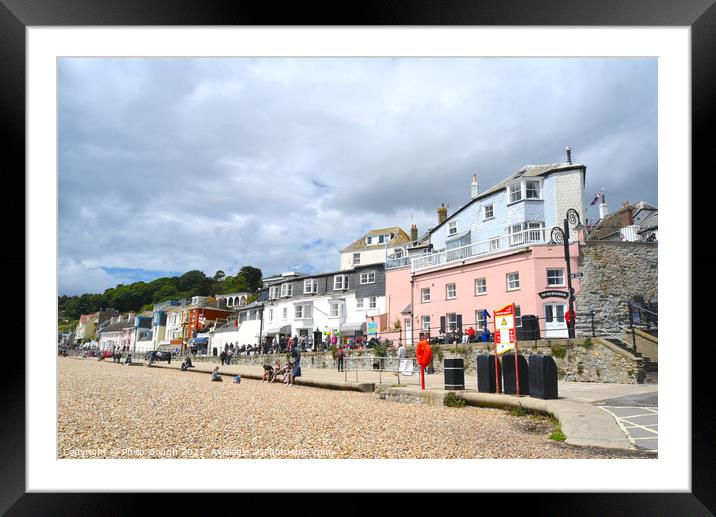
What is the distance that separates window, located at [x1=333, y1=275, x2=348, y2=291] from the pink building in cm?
501

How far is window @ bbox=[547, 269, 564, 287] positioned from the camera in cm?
1270

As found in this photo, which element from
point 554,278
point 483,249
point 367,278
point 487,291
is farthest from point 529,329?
point 367,278

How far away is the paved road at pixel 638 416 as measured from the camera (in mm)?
4645

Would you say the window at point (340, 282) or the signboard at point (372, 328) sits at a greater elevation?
the window at point (340, 282)

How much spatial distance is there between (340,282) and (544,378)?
17965mm

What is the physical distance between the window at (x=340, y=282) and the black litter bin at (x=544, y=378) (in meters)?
17.5

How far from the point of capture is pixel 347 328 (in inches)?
901

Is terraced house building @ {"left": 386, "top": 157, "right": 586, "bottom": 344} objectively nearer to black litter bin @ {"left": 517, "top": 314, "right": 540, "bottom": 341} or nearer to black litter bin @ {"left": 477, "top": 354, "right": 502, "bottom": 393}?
black litter bin @ {"left": 517, "top": 314, "right": 540, "bottom": 341}

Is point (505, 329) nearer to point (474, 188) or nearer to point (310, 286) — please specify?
point (474, 188)

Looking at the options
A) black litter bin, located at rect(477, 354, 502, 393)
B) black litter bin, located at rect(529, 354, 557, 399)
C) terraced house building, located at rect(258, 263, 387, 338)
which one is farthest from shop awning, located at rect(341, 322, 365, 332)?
black litter bin, located at rect(529, 354, 557, 399)

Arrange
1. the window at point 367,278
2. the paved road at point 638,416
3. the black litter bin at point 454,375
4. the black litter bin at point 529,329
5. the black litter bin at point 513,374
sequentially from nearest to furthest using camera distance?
the paved road at point 638,416 < the black litter bin at point 513,374 < the black litter bin at point 454,375 < the black litter bin at point 529,329 < the window at point 367,278

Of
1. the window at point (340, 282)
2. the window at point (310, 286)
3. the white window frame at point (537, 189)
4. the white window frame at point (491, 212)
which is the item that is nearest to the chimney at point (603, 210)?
the white window frame at point (537, 189)

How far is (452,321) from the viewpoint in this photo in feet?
51.8
